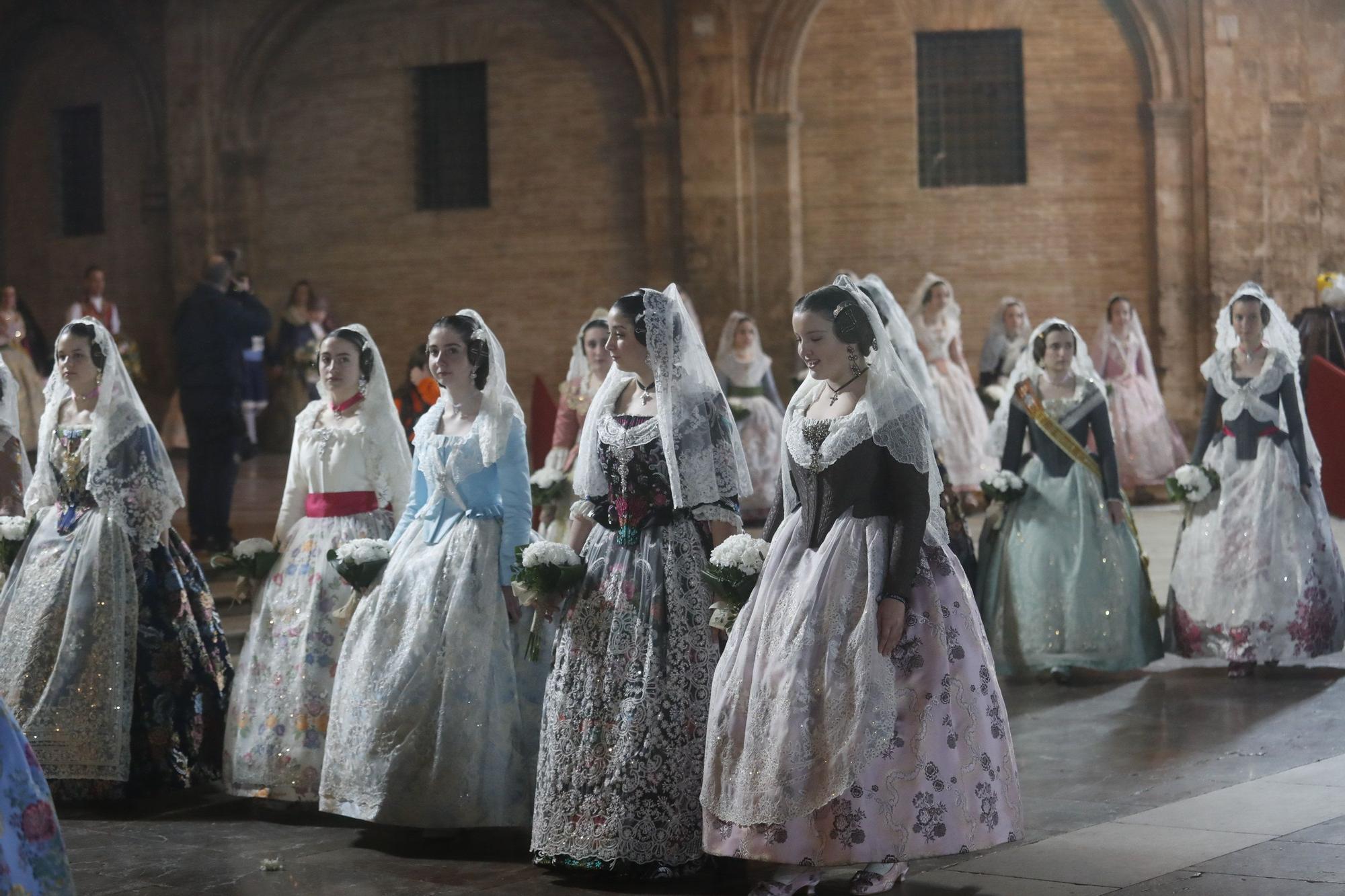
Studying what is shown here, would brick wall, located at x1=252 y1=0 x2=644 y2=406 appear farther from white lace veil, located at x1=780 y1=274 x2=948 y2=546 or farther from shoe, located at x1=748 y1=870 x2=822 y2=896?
shoe, located at x1=748 y1=870 x2=822 y2=896

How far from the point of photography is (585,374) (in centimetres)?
898

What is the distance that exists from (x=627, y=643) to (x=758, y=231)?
12.0 meters

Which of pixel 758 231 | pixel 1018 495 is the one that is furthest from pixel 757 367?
pixel 1018 495

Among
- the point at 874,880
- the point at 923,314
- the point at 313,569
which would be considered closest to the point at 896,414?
the point at 874,880

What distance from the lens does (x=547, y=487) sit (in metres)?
8.12

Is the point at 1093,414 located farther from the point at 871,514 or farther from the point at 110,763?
the point at 110,763

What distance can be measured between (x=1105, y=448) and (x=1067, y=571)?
22.6 inches

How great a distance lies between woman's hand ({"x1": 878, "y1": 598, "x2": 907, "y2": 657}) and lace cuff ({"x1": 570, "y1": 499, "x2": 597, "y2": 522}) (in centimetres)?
112

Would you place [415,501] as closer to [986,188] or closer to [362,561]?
[362,561]

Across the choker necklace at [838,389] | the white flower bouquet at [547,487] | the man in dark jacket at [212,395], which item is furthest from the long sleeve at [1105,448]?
the man in dark jacket at [212,395]

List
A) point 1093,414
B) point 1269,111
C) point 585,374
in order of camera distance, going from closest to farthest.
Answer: point 1093,414, point 585,374, point 1269,111

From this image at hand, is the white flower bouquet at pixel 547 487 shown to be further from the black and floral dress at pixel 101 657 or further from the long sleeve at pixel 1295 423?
the long sleeve at pixel 1295 423

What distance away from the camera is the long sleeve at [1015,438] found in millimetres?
8344

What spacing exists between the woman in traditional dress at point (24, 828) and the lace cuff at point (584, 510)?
226 centimetres
